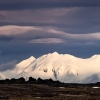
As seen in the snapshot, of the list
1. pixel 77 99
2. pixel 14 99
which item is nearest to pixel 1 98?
pixel 14 99

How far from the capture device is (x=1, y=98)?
391ft

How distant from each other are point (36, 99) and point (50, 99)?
482 cm

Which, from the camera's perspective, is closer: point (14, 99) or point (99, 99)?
point (14, 99)

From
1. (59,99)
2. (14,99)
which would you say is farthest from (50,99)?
(14,99)

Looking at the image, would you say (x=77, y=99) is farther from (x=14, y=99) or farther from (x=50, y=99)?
(x=14, y=99)

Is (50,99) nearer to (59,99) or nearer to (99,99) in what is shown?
(59,99)

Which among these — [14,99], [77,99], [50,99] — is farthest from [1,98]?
[77,99]

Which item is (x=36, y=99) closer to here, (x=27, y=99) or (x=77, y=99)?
(x=27, y=99)

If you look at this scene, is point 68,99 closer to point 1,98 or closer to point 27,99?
point 27,99

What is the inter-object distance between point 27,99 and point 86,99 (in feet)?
63.8

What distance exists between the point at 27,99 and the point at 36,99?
9.80 ft

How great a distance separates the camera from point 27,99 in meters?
118

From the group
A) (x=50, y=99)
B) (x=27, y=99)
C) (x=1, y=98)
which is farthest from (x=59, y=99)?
(x=1, y=98)

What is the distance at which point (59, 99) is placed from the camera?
121875 mm
